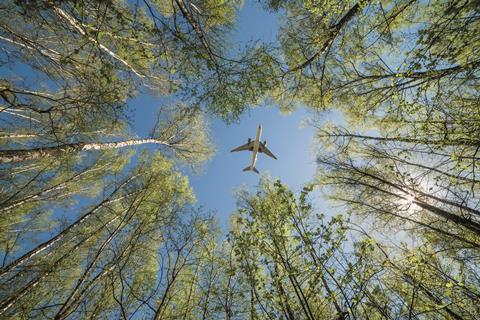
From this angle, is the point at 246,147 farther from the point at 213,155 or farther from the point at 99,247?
the point at 99,247

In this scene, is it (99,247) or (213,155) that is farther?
(213,155)

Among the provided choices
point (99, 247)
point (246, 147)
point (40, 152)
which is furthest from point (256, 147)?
point (40, 152)

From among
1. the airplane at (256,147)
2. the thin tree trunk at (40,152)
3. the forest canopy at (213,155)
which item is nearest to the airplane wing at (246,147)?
the airplane at (256,147)

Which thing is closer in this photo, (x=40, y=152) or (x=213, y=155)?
(x=40, y=152)

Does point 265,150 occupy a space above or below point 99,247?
above

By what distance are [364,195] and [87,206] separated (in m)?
10.9

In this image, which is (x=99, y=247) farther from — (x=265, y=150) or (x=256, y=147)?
(x=265, y=150)

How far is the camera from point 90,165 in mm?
10055

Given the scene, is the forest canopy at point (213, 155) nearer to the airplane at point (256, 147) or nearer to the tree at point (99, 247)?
the tree at point (99, 247)

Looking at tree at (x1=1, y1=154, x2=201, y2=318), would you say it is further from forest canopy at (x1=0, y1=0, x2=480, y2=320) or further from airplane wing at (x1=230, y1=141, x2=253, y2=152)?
airplane wing at (x1=230, y1=141, x2=253, y2=152)

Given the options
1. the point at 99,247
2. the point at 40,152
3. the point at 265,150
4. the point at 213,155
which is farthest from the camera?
the point at 265,150

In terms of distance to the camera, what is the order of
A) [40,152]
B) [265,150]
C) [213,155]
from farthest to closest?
[265,150] < [213,155] < [40,152]

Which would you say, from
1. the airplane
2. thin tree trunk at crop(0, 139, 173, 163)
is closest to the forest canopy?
thin tree trunk at crop(0, 139, 173, 163)

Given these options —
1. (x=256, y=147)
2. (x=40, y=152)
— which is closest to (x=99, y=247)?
(x=40, y=152)
